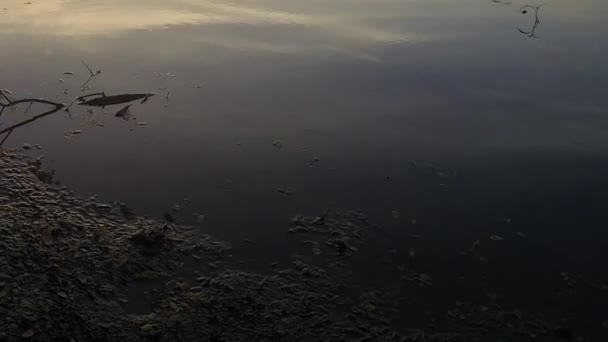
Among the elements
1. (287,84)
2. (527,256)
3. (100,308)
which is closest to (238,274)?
(100,308)

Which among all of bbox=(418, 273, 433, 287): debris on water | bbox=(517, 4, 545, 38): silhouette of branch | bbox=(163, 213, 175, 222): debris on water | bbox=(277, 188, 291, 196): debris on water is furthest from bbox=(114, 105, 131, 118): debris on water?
bbox=(517, 4, 545, 38): silhouette of branch

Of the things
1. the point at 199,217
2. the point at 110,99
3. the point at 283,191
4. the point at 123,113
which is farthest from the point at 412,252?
the point at 110,99

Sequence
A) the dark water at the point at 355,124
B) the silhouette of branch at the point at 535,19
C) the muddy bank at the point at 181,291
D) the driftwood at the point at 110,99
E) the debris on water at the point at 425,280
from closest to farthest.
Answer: the muddy bank at the point at 181,291 < the debris on water at the point at 425,280 < the dark water at the point at 355,124 < the driftwood at the point at 110,99 < the silhouette of branch at the point at 535,19

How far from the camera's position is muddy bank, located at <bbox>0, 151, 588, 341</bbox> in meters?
6.13

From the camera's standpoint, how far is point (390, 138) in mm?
11688

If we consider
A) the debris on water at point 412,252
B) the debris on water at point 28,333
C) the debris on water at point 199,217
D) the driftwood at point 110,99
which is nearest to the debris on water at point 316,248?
the debris on water at point 412,252

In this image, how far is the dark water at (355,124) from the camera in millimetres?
8805

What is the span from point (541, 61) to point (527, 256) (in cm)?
947

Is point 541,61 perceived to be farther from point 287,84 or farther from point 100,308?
point 100,308

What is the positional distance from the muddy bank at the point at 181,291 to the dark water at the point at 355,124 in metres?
0.62

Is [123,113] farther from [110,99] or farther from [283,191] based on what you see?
[283,191]

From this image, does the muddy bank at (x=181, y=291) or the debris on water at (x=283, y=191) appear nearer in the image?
the muddy bank at (x=181, y=291)

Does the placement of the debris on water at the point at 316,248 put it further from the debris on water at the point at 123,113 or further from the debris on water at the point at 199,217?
the debris on water at the point at 123,113

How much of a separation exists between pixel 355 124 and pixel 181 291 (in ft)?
22.3
